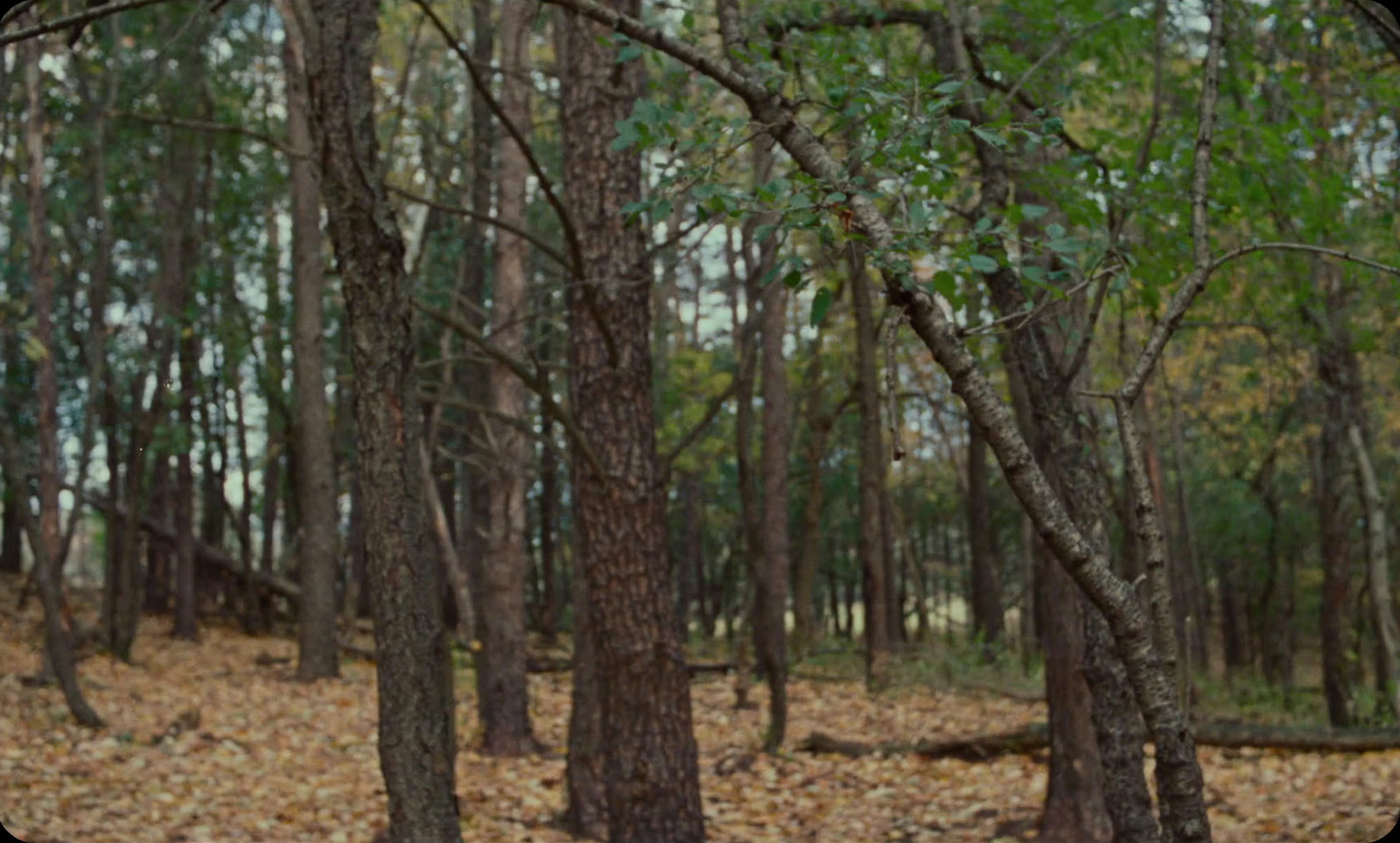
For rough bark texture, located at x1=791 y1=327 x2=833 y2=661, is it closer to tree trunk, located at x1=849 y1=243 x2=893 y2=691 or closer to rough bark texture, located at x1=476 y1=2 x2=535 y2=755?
tree trunk, located at x1=849 y1=243 x2=893 y2=691

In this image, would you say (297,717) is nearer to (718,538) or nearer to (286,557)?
(286,557)

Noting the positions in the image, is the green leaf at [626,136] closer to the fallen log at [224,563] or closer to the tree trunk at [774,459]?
the tree trunk at [774,459]

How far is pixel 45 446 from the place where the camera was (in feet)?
34.4

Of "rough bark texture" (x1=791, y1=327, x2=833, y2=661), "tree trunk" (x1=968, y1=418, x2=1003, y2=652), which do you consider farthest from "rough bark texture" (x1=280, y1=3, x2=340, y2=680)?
"tree trunk" (x1=968, y1=418, x2=1003, y2=652)

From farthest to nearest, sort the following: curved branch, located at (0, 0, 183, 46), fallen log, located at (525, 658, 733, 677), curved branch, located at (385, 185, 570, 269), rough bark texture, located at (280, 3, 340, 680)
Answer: fallen log, located at (525, 658, 733, 677)
rough bark texture, located at (280, 3, 340, 680)
curved branch, located at (385, 185, 570, 269)
curved branch, located at (0, 0, 183, 46)

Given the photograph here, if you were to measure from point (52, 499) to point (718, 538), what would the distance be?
23779 millimetres

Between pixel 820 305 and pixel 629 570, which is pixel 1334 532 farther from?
pixel 820 305

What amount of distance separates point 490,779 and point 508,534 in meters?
2.02

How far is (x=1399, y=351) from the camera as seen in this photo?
9.57 m

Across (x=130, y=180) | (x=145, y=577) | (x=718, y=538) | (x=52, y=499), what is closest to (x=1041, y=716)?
(x=52, y=499)

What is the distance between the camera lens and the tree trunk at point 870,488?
12555 mm

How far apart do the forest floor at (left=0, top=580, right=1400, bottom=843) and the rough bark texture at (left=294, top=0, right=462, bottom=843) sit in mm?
3424

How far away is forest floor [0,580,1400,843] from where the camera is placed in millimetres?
7504

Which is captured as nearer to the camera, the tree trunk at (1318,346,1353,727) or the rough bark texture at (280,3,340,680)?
the tree trunk at (1318,346,1353,727)
